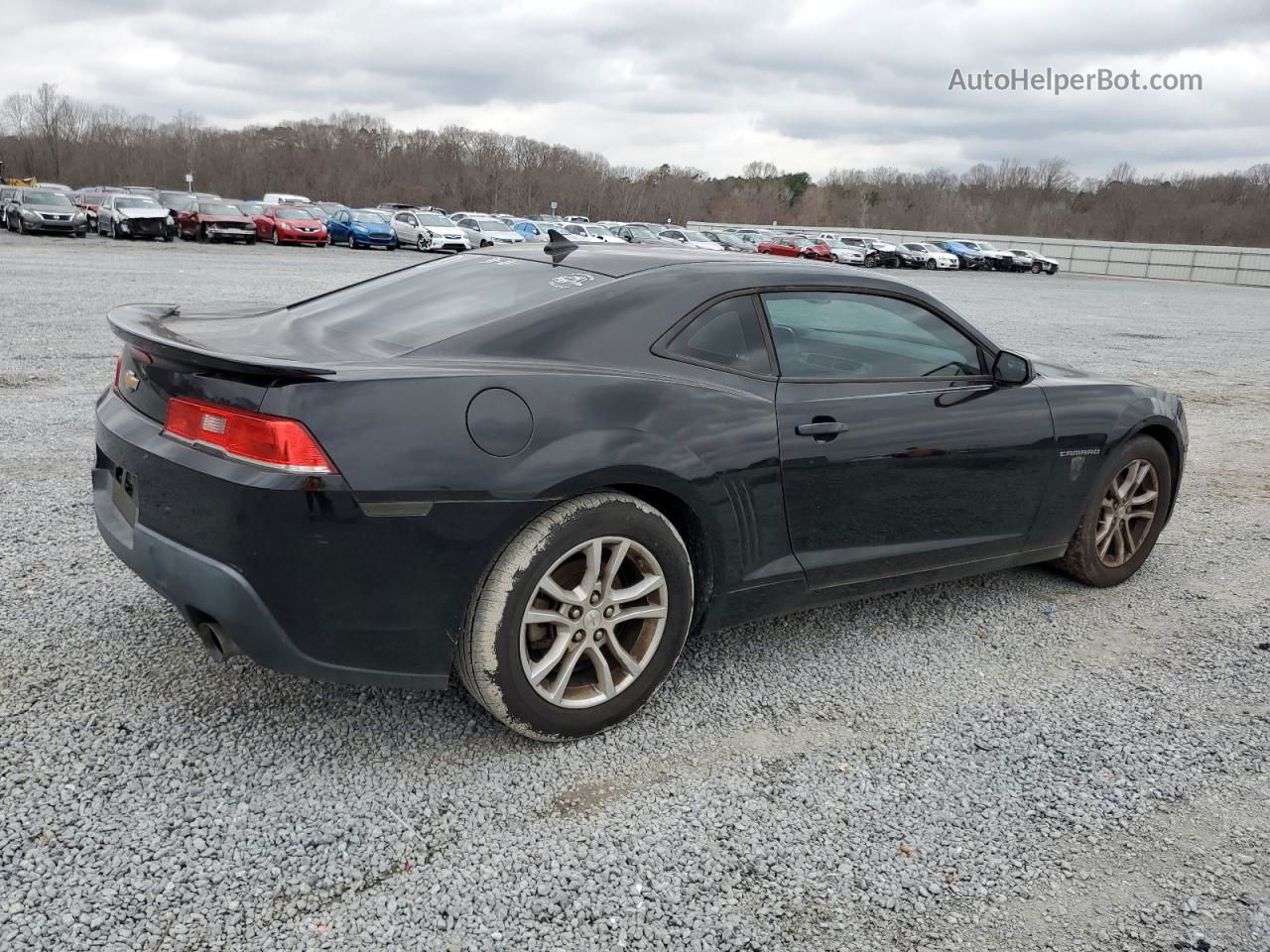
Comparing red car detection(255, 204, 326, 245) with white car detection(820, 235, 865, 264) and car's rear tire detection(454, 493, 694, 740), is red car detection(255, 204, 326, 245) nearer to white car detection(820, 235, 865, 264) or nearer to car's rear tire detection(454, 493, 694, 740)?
white car detection(820, 235, 865, 264)

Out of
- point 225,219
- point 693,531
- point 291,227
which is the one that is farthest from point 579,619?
point 291,227

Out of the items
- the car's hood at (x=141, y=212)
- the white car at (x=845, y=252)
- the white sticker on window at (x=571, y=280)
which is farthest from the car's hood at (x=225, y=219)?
the white sticker on window at (x=571, y=280)

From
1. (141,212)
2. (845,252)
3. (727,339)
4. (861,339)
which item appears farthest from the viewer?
(845,252)

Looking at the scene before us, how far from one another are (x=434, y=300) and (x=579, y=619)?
51.9 inches

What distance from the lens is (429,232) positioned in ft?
117

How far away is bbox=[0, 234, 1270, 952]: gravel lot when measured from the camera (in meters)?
2.41

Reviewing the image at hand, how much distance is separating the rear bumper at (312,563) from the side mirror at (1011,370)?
223cm

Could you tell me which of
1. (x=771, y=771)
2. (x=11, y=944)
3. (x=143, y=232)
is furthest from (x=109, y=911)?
(x=143, y=232)

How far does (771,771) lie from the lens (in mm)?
3084

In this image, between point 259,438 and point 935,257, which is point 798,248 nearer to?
point 935,257

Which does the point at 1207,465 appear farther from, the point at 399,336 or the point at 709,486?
the point at 399,336

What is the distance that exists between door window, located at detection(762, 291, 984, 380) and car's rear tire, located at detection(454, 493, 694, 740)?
90 cm

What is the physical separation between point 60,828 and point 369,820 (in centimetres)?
76

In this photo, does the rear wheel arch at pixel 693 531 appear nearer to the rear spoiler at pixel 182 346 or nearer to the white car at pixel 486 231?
the rear spoiler at pixel 182 346
